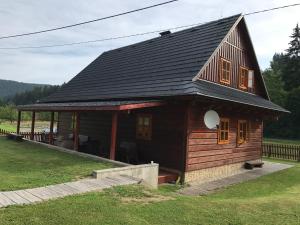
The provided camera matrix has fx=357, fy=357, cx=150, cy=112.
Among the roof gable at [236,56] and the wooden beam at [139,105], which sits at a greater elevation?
the roof gable at [236,56]

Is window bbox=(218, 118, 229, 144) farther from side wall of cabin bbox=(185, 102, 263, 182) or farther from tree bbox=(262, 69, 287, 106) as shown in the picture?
tree bbox=(262, 69, 287, 106)

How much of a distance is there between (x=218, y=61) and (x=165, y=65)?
7.74 feet

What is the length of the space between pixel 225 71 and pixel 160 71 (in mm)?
3059

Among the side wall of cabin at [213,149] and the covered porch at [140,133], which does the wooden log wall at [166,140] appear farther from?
the side wall of cabin at [213,149]

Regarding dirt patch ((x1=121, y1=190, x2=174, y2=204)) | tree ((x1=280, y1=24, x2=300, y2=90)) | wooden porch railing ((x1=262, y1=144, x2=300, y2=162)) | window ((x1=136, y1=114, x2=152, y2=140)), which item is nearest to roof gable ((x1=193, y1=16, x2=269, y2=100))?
window ((x1=136, y1=114, x2=152, y2=140))

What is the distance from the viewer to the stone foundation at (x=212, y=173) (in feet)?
43.8

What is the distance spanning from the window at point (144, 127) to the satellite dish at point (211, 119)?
2297 millimetres

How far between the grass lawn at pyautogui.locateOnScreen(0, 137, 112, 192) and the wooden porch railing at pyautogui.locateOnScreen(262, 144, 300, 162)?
15927mm

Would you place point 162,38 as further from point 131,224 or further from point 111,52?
point 131,224

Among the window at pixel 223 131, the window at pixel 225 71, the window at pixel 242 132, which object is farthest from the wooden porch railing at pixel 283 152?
the window at pixel 225 71

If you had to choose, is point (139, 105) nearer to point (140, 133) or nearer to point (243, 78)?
point (140, 133)

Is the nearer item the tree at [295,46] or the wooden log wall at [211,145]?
the wooden log wall at [211,145]

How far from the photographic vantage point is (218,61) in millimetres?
15633

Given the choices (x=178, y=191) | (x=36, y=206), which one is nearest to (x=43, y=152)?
(x=178, y=191)
